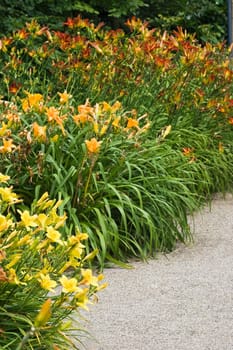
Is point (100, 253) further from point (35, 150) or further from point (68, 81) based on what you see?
point (68, 81)

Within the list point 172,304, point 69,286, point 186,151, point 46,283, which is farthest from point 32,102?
point 69,286

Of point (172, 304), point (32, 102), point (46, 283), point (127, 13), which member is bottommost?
point (172, 304)

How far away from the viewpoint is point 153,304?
395cm

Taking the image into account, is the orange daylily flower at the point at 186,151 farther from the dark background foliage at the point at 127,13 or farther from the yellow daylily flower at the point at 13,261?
the dark background foliage at the point at 127,13

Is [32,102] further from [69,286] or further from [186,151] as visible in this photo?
[69,286]

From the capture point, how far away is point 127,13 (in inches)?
409

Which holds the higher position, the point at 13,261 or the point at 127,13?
the point at 13,261

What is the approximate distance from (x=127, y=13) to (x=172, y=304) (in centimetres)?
699

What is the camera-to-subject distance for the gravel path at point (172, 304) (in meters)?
3.49

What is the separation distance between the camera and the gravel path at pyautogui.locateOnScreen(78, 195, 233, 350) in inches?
137

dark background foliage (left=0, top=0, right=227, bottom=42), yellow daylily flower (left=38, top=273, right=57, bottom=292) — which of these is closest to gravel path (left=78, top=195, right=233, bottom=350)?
yellow daylily flower (left=38, top=273, right=57, bottom=292)

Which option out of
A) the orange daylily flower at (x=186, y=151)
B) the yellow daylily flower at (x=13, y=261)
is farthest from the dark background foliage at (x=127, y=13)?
the yellow daylily flower at (x=13, y=261)

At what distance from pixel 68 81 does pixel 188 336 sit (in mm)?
2776

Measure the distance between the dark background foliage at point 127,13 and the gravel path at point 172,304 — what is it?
16.7 feet
